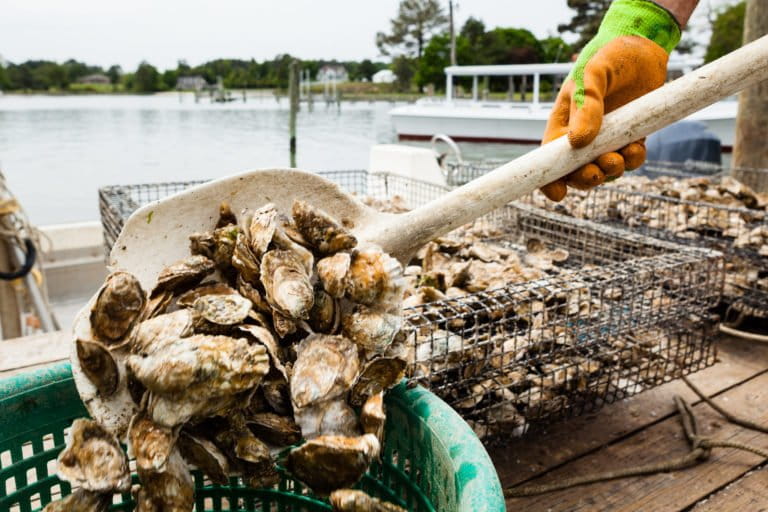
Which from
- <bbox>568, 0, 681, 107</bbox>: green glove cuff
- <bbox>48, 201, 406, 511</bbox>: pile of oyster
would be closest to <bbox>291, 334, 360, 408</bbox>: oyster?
<bbox>48, 201, 406, 511</bbox>: pile of oyster

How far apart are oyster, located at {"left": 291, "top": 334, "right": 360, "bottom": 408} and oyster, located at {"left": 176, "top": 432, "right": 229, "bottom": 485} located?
0.48 ft

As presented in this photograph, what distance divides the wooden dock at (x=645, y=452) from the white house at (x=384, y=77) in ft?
234

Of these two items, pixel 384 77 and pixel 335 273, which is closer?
pixel 335 273

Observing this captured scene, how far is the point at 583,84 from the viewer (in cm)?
132

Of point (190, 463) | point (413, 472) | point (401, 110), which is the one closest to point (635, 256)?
point (413, 472)

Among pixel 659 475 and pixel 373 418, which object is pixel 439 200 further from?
pixel 659 475

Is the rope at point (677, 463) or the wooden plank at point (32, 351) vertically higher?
the wooden plank at point (32, 351)

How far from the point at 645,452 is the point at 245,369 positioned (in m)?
1.19

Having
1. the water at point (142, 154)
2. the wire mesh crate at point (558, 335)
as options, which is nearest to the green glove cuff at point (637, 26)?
the wire mesh crate at point (558, 335)

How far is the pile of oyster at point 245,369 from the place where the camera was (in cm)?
80

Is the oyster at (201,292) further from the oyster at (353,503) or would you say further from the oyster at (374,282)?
the oyster at (353,503)

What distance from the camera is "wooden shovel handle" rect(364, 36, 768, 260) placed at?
115 cm

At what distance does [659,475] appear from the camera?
1.47 metres

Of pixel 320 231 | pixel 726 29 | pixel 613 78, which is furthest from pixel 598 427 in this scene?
pixel 726 29
